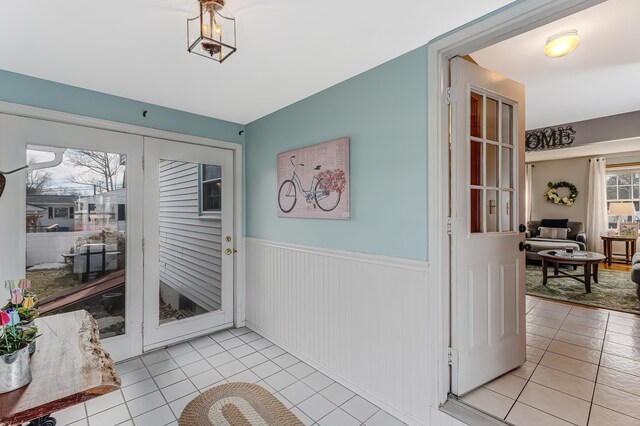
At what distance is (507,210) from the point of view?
7.45 ft

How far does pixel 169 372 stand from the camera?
8.39 feet

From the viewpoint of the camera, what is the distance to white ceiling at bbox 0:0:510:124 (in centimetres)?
158

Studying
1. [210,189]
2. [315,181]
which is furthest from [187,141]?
[315,181]

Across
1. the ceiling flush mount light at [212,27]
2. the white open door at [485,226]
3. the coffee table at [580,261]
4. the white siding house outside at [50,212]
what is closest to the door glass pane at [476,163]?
the white open door at [485,226]

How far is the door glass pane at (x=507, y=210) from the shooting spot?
88.6 inches

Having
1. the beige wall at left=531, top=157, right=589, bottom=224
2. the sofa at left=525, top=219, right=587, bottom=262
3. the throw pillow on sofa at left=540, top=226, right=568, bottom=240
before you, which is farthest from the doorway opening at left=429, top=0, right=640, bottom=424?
the beige wall at left=531, top=157, right=589, bottom=224

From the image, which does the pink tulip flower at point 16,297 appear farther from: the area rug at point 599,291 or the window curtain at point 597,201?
the window curtain at point 597,201

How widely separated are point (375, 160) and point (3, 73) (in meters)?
2.81

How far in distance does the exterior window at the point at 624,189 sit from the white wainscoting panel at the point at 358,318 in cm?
768

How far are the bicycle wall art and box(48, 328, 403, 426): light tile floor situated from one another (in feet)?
4.38

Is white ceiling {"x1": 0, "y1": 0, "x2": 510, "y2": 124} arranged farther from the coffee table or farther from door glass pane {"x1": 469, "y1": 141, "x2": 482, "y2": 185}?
the coffee table

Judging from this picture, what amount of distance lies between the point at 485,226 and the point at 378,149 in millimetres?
926

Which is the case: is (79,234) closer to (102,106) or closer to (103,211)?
(103,211)

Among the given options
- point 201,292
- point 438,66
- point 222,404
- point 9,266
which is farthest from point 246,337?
point 438,66
